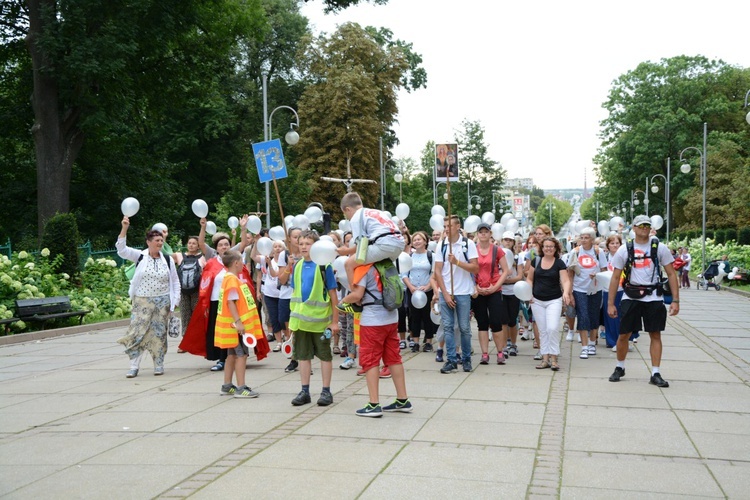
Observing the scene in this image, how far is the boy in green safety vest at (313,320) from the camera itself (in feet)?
24.8

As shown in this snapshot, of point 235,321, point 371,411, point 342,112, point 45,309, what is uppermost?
point 342,112

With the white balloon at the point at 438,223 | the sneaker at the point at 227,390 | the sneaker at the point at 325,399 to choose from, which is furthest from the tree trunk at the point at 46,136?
the sneaker at the point at 325,399

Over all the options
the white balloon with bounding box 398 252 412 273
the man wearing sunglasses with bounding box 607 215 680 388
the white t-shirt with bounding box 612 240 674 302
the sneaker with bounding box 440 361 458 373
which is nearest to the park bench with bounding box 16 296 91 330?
the white balloon with bounding box 398 252 412 273

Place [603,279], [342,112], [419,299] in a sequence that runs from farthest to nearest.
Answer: [342,112]
[603,279]
[419,299]

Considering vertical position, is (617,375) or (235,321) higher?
(235,321)

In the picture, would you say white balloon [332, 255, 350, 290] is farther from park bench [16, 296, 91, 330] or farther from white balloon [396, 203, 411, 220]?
park bench [16, 296, 91, 330]

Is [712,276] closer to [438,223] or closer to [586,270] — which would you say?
[586,270]

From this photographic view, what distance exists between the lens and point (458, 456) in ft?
18.6

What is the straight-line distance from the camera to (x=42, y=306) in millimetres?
15492

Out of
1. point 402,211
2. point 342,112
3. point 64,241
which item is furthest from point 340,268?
point 342,112

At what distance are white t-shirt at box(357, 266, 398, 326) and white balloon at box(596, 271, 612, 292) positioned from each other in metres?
5.12

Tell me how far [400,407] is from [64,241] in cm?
1474

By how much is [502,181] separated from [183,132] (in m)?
46.8

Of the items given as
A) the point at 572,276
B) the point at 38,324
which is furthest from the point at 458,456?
the point at 38,324
